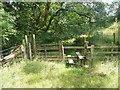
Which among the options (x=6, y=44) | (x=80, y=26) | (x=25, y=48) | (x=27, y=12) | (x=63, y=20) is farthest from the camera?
(x=63, y=20)

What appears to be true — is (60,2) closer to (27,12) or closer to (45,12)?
(45,12)

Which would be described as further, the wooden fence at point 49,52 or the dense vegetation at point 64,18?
the dense vegetation at point 64,18

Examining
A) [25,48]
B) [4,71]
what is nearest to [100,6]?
[25,48]

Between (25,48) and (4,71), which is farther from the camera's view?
(25,48)

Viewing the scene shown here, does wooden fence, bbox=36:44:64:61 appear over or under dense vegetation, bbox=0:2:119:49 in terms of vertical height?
under

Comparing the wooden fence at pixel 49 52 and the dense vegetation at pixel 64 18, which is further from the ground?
the dense vegetation at pixel 64 18

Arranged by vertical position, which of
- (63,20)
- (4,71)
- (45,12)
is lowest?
(4,71)

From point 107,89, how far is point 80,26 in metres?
5.15

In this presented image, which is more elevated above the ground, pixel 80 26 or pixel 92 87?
pixel 80 26

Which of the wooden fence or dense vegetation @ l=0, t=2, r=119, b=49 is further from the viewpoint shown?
dense vegetation @ l=0, t=2, r=119, b=49

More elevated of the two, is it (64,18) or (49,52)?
(64,18)

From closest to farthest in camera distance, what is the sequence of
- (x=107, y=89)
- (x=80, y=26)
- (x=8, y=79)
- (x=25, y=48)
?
(x=107, y=89)
(x=8, y=79)
(x=25, y=48)
(x=80, y=26)

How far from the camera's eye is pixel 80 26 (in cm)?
676

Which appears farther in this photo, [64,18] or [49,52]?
[64,18]
